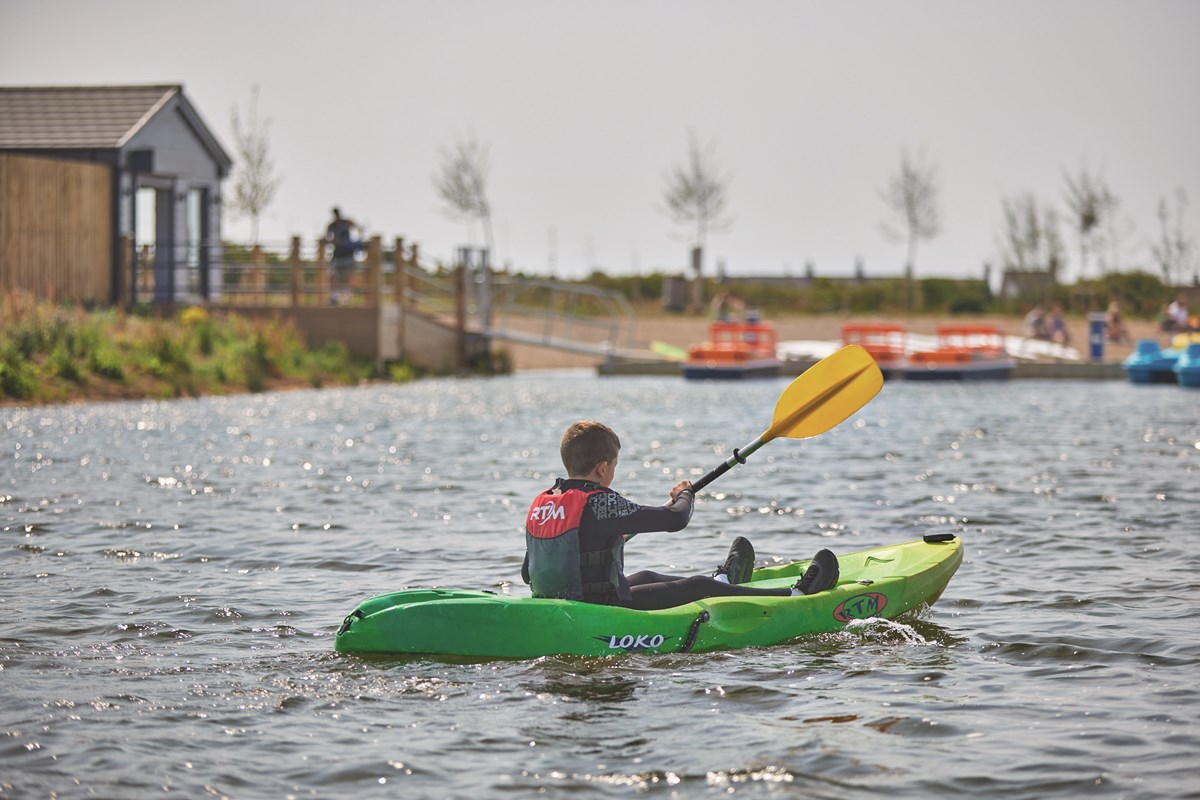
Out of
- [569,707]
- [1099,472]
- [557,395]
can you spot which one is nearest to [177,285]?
[557,395]

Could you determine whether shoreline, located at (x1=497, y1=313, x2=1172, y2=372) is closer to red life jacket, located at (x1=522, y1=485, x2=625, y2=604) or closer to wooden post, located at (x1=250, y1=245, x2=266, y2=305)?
wooden post, located at (x1=250, y1=245, x2=266, y2=305)

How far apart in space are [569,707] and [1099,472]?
945 cm

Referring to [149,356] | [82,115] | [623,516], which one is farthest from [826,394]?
[82,115]

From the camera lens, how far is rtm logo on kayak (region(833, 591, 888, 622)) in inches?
286

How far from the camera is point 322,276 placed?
94.1 ft

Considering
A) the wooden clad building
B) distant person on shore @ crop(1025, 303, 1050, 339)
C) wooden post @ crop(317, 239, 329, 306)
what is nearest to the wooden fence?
the wooden clad building

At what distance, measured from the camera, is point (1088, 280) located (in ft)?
156

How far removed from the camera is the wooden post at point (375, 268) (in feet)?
88.5

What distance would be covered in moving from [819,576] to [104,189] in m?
22.3

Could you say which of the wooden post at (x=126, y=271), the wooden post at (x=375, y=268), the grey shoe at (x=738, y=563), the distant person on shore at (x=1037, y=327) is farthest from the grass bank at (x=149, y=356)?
the distant person on shore at (x=1037, y=327)

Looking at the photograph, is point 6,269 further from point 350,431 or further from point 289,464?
point 289,464

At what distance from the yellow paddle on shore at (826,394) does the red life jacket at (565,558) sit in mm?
2212

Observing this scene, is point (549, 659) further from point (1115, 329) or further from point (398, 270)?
point (1115, 329)

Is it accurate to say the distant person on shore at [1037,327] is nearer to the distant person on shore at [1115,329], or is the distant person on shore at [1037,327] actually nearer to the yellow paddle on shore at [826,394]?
the distant person on shore at [1115,329]
